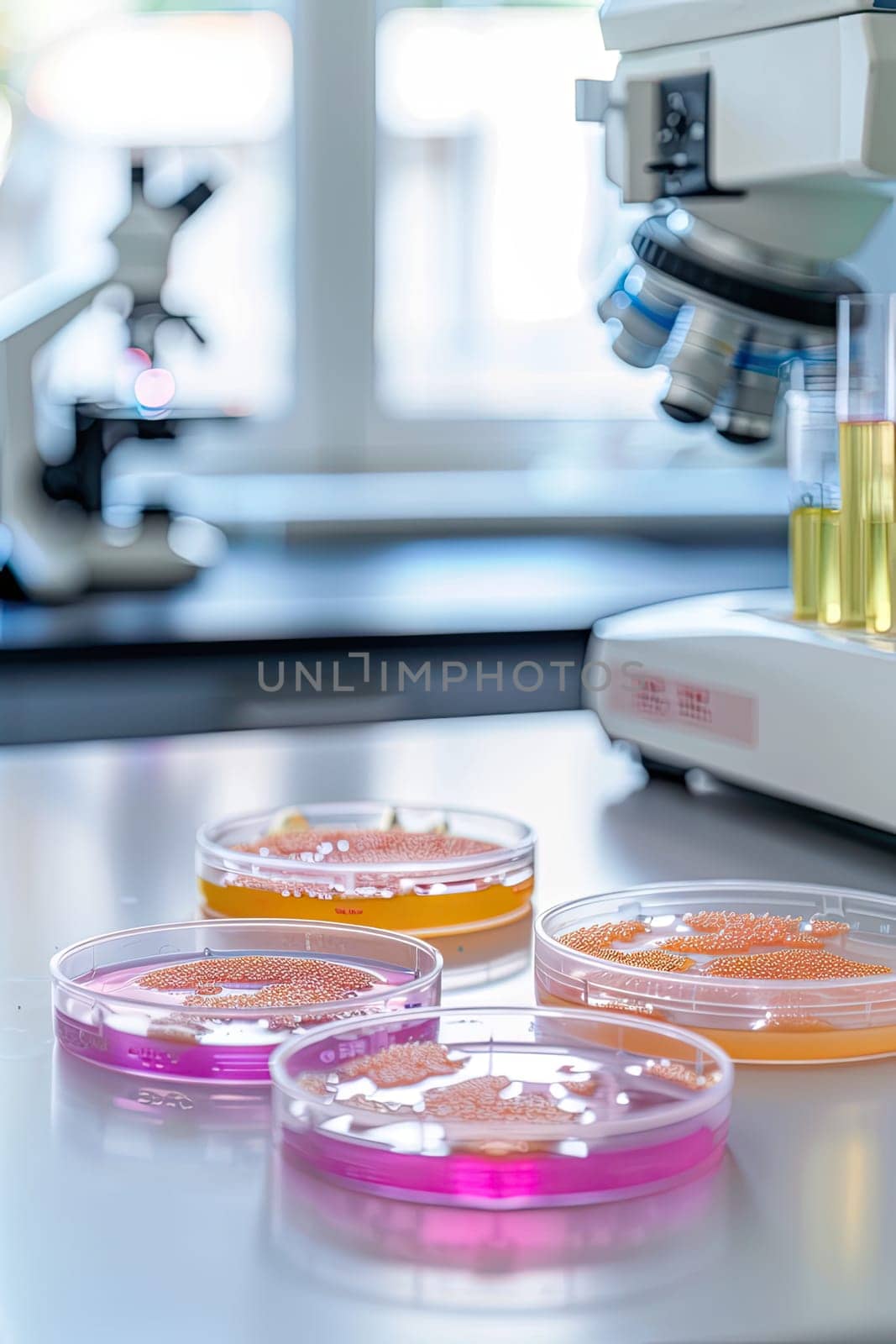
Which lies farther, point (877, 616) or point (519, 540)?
point (519, 540)

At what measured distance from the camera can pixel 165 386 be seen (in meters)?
2.34

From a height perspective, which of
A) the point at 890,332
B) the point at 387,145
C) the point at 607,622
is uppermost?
the point at 387,145

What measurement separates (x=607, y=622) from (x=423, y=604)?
3.12 feet

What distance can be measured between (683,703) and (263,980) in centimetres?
52

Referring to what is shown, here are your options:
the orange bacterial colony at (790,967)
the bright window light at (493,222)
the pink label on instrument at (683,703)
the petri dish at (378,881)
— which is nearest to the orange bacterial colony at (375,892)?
the petri dish at (378,881)

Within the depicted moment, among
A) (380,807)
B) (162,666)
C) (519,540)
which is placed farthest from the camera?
(519,540)

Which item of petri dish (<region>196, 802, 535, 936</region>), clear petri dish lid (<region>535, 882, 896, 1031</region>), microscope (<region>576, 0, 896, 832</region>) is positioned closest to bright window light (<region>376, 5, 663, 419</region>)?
microscope (<region>576, 0, 896, 832</region>)

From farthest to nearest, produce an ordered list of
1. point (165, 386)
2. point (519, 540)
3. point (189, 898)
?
1. point (519, 540)
2. point (165, 386)
3. point (189, 898)

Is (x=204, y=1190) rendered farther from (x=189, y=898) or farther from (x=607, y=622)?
(x=607, y=622)

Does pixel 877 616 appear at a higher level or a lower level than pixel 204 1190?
higher

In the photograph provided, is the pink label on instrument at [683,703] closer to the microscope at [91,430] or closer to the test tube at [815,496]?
the test tube at [815,496]

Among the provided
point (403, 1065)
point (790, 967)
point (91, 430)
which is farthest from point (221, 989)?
point (91, 430)

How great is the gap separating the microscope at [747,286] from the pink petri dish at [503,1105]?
1.28ft

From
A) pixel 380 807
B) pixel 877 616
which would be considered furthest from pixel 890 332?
pixel 380 807
